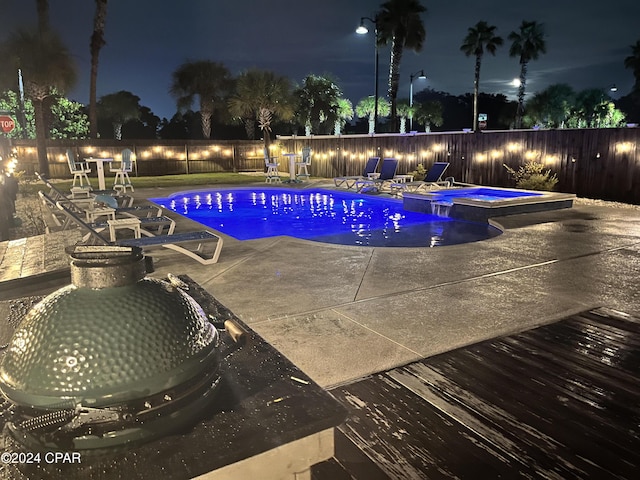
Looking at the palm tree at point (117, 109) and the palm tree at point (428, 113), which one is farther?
the palm tree at point (428, 113)

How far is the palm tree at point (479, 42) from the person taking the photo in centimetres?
3381

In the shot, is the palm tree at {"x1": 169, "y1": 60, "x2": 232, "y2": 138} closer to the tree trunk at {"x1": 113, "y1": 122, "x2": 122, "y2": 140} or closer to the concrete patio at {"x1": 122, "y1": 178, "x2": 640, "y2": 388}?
the tree trunk at {"x1": 113, "y1": 122, "x2": 122, "y2": 140}

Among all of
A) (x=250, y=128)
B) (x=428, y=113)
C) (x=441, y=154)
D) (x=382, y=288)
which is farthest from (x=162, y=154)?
(x=428, y=113)

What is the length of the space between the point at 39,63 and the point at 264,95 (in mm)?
10332

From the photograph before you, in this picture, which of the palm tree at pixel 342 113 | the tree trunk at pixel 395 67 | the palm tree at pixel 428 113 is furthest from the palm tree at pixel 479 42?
the palm tree at pixel 428 113

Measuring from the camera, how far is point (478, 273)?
536cm

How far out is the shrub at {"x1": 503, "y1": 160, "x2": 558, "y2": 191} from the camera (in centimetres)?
1383

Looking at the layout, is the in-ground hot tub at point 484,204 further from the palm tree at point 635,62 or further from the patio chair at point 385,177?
the palm tree at point 635,62

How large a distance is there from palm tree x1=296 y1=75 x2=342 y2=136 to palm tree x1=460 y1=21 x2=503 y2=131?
10.5m

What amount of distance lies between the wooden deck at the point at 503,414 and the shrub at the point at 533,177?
11498mm

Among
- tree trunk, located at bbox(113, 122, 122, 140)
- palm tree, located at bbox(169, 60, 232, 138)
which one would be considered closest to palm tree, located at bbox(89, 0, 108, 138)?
palm tree, located at bbox(169, 60, 232, 138)

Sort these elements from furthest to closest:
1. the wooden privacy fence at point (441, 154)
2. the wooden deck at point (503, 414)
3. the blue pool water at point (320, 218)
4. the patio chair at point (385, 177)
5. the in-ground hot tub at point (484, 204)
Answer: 1. the patio chair at point (385, 177)
2. the wooden privacy fence at point (441, 154)
3. the in-ground hot tub at point (484, 204)
4. the blue pool water at point (320, 218)
5. the wooden deck at point (503, 414)

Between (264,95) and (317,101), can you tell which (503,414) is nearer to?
(264,95)

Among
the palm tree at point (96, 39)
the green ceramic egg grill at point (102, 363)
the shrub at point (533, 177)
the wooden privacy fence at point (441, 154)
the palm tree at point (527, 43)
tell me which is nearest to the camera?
the green ceramic egg grill at point (102, 363)
